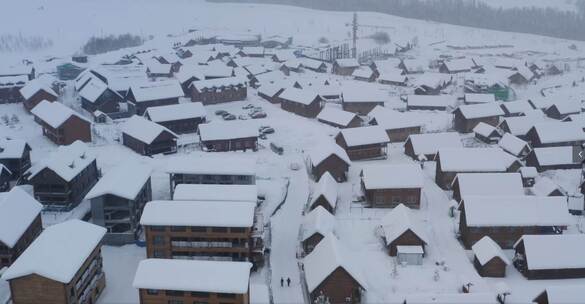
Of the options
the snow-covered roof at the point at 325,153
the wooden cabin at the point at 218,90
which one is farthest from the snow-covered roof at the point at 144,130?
the wooden cabin at the point at 218,90

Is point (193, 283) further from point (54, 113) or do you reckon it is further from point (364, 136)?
point (54, 113)

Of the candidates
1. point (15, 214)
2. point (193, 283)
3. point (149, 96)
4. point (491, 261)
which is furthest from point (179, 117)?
point (491, 261)

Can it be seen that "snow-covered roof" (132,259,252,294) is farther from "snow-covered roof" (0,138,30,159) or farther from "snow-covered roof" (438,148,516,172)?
"snow-covered roof" (438,148,516,172)

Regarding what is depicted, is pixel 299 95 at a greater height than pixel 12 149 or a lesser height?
greater

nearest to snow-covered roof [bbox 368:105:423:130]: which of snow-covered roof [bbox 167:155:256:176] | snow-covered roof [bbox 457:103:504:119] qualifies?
snow-covered roof [bbox 457:103:504:119]

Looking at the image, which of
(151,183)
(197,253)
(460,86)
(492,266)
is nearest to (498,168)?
(492,266)

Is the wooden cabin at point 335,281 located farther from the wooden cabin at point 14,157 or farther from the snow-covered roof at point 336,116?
the snow-covered roof at point 336,116

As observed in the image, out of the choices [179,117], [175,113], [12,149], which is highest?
[175,113]
